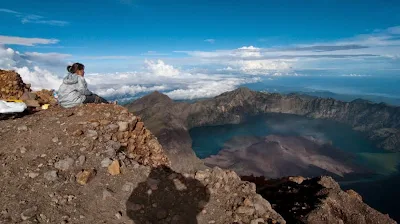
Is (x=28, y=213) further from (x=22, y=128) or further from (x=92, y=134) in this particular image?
(x=22, y=128)

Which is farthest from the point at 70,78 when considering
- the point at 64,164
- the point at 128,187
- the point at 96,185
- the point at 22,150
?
the point at 128,187

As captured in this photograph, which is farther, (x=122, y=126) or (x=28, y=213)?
(x=122, y=126)

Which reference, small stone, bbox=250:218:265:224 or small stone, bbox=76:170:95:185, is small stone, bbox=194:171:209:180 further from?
small stone, bbox=76:170:95:185

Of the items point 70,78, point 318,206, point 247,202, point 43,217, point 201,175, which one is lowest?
point 318,206

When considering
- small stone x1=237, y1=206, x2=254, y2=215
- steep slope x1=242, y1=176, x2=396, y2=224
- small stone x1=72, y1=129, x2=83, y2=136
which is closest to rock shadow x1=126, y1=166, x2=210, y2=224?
small stone x1=237, y1=206, x2=254, y2=215

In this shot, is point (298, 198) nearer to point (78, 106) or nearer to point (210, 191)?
point (210, 191)

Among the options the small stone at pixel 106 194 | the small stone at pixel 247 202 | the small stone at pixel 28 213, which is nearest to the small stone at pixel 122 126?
the small stone at pixel 106 194

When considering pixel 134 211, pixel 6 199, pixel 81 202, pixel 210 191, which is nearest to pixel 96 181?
pixel 81 202

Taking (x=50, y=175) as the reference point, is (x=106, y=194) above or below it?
below
